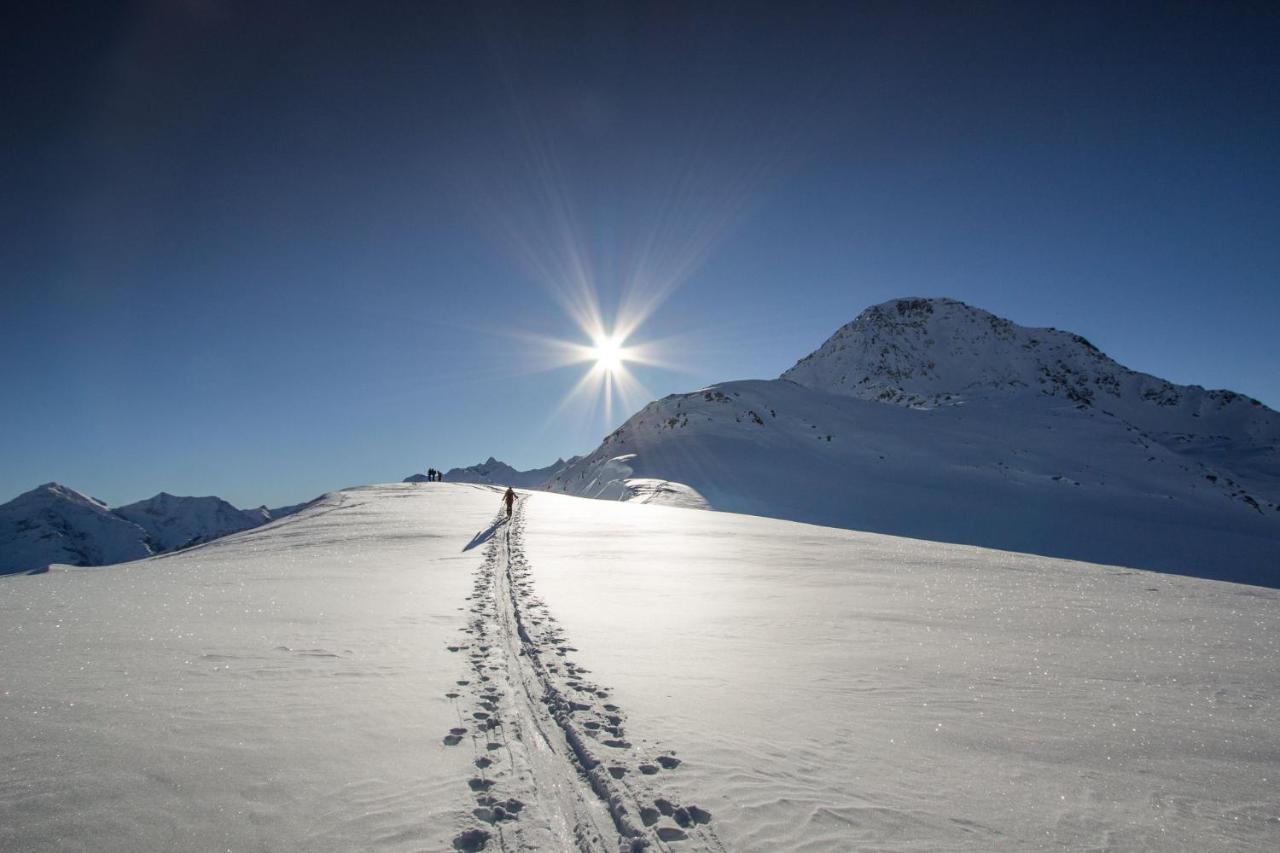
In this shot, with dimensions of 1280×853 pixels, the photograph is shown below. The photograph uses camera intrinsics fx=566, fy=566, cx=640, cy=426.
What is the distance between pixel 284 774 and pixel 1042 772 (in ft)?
19.4

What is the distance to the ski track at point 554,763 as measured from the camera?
385 centimetres

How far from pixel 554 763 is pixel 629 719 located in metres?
0.94

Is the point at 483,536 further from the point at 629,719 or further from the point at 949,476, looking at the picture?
the point at 949,476

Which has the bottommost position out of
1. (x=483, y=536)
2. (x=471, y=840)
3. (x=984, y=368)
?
(x=471, y=840)

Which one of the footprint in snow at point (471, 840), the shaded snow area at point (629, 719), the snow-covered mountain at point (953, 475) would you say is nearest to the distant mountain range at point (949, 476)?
the snow-covered mountain at point (953, 475)

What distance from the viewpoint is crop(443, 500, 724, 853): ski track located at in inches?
152

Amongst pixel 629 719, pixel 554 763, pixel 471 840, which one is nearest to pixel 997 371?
pixel 629 719

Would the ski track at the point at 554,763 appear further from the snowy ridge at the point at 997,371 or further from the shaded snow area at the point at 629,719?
the snowy ridge at the point at 997,371

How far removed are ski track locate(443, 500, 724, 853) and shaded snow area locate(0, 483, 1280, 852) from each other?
0.03m

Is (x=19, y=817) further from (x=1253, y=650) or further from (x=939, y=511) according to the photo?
Answer: (x=939, y=511)

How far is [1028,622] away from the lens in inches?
370

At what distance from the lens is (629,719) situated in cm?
551

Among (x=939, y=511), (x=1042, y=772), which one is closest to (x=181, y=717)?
(x=1042, y=772)

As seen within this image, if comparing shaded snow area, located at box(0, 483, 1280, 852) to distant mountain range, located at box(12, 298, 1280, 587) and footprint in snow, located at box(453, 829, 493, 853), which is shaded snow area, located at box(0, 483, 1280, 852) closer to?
footprint in snow, located at box(453, 829, 493, 853)
